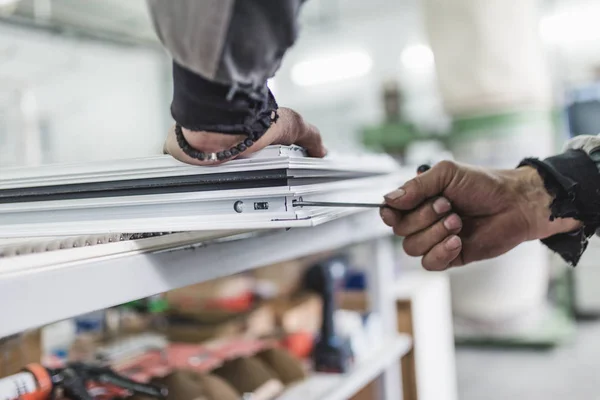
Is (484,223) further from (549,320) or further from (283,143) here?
(549,320)

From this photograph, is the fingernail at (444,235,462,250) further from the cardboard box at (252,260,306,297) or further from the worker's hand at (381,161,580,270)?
the cardboard box at (252,260,306,297)

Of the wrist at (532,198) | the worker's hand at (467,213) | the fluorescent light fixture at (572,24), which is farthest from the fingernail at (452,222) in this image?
the fluorescent light fixture at (572,24)

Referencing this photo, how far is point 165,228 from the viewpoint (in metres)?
0.65

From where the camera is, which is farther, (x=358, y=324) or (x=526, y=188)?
(x=358, y=324)

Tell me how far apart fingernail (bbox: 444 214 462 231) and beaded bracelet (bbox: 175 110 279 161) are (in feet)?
1.16

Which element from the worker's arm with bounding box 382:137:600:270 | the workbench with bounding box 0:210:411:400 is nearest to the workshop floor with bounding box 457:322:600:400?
the workbench with bounding box 0:210:411:400

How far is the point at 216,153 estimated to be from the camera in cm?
58

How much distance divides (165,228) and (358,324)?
3.09ft

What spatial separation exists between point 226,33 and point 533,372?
3359mm

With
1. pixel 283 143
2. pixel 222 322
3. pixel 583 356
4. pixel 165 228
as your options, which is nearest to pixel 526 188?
pixel 283 143

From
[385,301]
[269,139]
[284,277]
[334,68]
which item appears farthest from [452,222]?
[334,68]

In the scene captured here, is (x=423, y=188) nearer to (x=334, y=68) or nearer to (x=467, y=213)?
(x=467, y=213)

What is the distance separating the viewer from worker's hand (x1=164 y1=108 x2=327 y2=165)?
552 mm

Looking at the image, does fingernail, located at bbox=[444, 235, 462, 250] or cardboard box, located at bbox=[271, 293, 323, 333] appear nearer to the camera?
fingernail, located at bbox=[444, 235, 462, 250]
